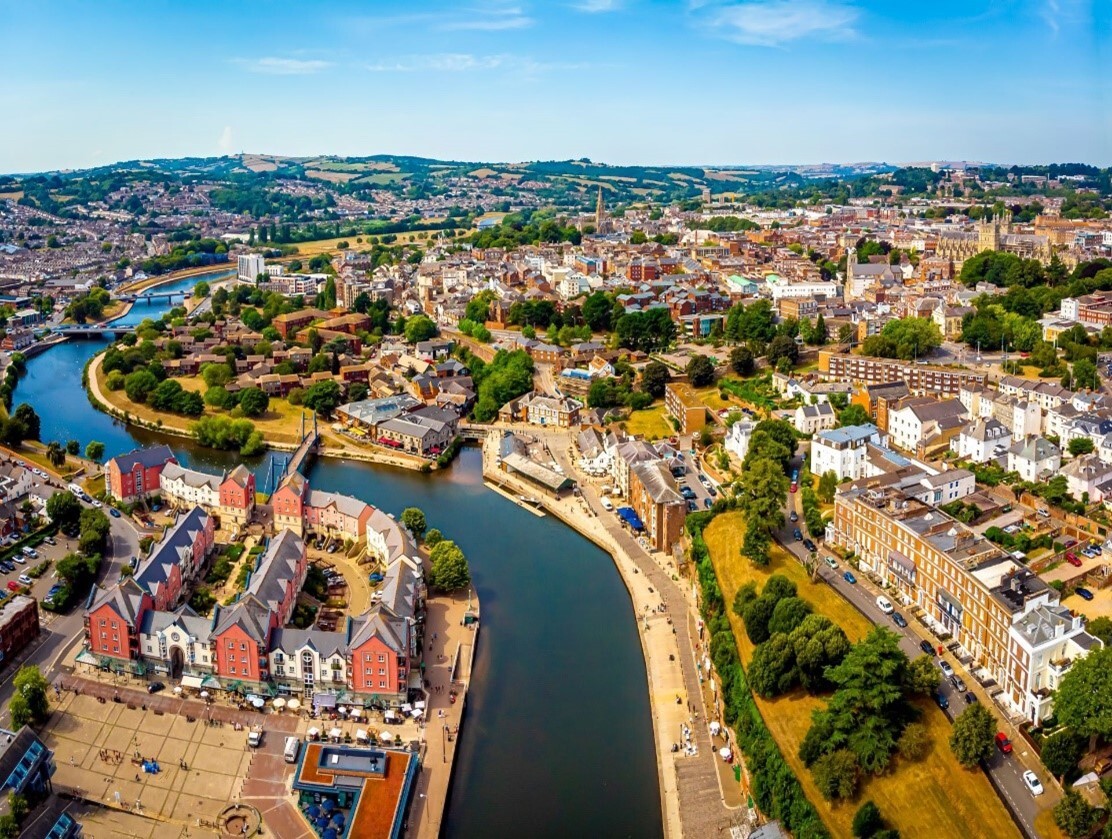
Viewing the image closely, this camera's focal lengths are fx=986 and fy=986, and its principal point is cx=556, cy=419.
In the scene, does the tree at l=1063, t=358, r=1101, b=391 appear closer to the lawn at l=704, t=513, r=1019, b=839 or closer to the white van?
the lawn at l=704, t=513, r=1019, b=839

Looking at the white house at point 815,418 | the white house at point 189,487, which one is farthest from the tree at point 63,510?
the white house at point 815,418

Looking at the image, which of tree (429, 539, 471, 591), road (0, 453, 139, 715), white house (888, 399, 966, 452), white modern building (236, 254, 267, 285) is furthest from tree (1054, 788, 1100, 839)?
white modern building (236, 254, 267, 285)

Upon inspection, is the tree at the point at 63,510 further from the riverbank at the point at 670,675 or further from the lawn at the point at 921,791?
the lawn at the point at 921,791

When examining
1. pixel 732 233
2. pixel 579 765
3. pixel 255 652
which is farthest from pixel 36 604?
pixel 732 233

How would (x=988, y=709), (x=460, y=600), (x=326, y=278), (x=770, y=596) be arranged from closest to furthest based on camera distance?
(x=988, y=709) < (x=770, y=596) < (x=460, y=600) < (x=326, y=278)

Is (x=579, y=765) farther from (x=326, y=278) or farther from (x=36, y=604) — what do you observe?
(x=326, y=278)

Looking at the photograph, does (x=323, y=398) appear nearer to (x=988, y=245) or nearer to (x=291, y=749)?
(x=291, y=749)
